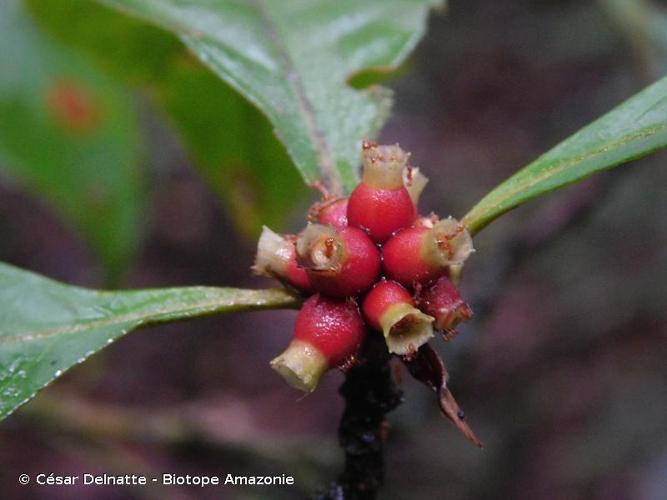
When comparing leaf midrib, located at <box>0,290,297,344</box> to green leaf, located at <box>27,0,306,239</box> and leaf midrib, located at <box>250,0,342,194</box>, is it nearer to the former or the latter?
leaf midrib, located at <box>250,0,342,194</box>

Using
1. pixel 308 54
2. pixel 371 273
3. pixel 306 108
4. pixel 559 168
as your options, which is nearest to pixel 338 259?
pixel 371 273

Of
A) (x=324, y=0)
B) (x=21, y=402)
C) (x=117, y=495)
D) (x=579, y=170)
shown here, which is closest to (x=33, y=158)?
(x=324, y=0)

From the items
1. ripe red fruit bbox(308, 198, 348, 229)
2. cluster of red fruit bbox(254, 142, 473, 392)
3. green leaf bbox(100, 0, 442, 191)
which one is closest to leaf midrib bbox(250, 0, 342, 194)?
green leaf bbox(100, 0, 442, 191)

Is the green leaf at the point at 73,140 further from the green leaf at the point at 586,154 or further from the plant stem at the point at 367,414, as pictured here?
the green leaf at the point at 586,154

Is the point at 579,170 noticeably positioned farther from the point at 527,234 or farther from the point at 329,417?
the point at 329,417

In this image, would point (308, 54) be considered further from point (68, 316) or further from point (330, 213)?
point (68, 316)

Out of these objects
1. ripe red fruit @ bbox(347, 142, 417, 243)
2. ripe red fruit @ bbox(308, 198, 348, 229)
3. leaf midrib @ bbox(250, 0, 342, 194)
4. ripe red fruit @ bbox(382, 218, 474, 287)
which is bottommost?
ripe red fruit @ bbox(382, 218, 474, 287)
